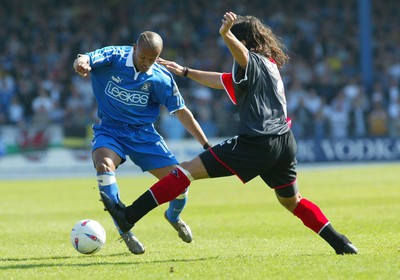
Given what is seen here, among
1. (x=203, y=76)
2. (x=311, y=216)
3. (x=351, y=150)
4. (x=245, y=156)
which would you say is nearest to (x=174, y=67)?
(x=203, y=76)

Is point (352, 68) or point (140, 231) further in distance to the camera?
point (352, 68)

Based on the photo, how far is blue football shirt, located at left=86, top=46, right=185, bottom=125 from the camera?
870 cm

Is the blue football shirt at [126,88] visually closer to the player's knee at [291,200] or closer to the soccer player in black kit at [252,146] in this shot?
the soccer player in black kit at [252,146]

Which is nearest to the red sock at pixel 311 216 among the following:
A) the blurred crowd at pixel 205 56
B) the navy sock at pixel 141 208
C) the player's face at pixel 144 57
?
the navy sock at pixel 141 208

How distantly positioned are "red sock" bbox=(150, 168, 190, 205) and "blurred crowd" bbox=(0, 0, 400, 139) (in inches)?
690

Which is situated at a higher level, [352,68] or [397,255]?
[397,255]

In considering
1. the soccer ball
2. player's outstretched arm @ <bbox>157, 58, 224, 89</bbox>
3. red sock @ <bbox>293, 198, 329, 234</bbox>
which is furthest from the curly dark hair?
the soccer ball

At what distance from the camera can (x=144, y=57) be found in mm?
8273

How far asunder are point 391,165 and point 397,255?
19143 millimetres

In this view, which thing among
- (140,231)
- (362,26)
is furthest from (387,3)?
(140,231)

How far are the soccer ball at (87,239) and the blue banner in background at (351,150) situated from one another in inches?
743

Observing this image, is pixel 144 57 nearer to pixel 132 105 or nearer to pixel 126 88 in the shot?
pixel 126 88

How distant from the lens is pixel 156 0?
1259 inches

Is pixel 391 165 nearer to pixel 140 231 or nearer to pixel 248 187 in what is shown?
pixel 248 187
